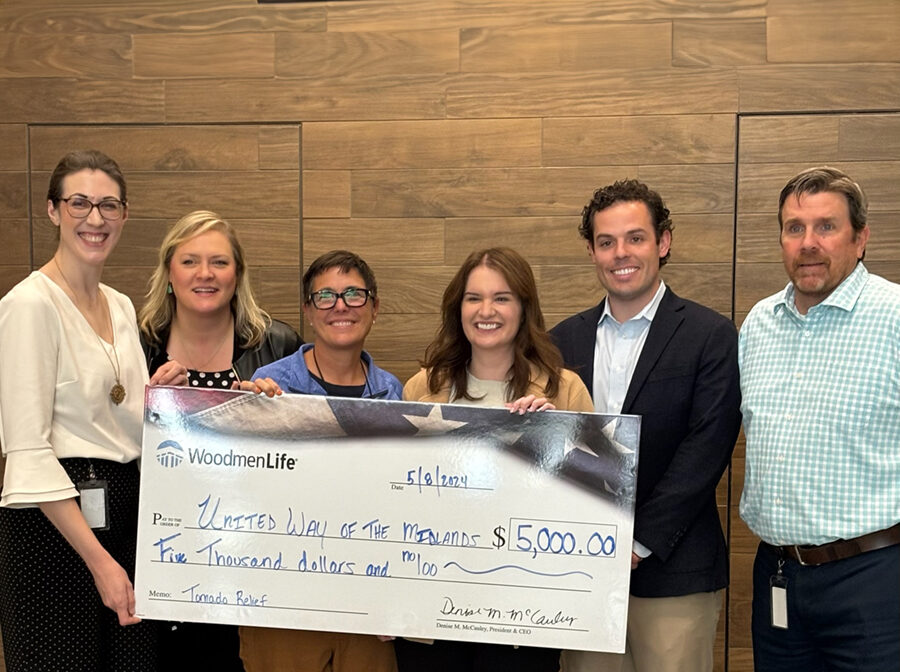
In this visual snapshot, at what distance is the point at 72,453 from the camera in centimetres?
220

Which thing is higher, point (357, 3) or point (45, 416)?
point (357, 3)

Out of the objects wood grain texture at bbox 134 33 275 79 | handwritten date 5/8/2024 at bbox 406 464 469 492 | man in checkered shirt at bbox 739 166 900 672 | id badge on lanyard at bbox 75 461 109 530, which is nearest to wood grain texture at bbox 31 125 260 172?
wood grain texture at bbox 134 33 275 79

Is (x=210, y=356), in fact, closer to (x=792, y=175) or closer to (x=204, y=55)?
(x=204, y=55)

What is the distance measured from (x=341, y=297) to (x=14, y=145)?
2.04 meters

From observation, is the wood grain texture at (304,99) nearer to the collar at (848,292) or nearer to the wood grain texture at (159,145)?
the wood grain texture at (159,145)

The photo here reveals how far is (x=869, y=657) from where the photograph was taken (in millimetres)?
Result: 2166

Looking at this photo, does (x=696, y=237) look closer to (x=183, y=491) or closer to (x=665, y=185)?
(x=665, y=185)

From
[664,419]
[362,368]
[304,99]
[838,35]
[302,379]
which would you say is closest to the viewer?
[664,419]

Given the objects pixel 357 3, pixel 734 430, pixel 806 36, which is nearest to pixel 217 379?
pixel 734 430

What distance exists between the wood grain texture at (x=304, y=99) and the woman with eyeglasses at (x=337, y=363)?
1143 mm

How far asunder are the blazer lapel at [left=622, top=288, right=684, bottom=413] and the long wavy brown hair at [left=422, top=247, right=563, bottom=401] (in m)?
0.21

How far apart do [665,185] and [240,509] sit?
207 centimetres

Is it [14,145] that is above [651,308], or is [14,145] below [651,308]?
above

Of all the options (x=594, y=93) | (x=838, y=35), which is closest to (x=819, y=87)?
(x=838, y=35)
